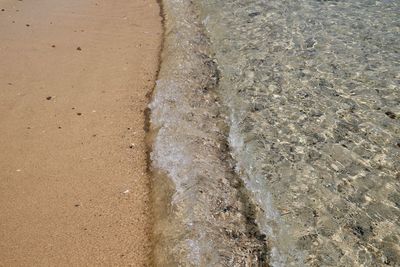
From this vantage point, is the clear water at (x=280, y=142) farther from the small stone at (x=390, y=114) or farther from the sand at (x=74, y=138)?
the sand at (x=74, y=138)

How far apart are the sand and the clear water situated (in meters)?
0.29

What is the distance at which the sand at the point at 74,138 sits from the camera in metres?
3.37

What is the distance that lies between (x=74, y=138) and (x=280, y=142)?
80.6 inches

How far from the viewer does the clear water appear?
3.39 metres

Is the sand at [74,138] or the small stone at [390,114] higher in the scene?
the sand at [74,138]

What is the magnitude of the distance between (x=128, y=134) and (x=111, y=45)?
7.68 ft

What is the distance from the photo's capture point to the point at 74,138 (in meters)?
4.45

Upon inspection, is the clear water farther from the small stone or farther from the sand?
the sand

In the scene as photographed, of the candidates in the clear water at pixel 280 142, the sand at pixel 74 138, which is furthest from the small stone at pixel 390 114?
the sand at pixel 74 138

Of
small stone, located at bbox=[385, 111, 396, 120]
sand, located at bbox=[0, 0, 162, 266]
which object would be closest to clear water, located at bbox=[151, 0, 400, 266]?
small stone, located at bbox=[385, 111, 396, 120]

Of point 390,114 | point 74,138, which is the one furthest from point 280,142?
point 74,138

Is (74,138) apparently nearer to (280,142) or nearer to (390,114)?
(280,142)

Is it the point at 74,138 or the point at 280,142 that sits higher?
the point at 74,138

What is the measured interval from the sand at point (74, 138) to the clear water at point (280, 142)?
293 mm
